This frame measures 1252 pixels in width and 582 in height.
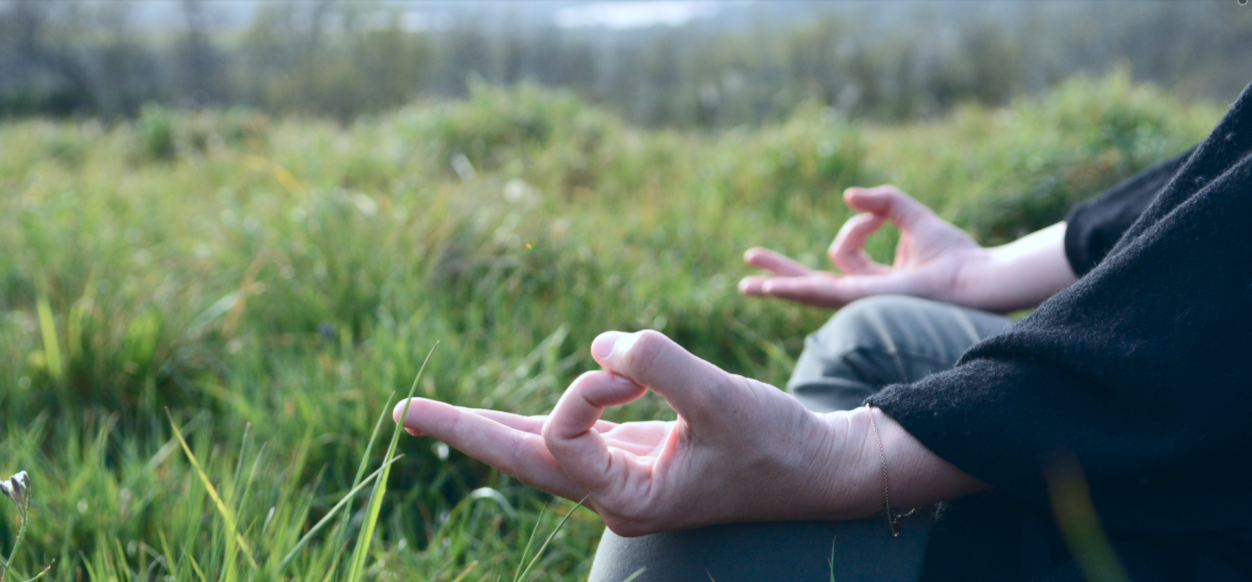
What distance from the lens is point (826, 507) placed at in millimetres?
844

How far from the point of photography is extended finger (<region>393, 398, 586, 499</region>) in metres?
0.82

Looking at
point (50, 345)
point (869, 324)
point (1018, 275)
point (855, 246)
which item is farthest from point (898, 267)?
point (50, 345)

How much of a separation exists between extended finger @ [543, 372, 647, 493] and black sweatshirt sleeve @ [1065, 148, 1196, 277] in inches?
36.8

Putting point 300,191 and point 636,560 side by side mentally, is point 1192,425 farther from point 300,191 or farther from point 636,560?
point 300,191

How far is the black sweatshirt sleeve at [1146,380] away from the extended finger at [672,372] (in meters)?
0.21

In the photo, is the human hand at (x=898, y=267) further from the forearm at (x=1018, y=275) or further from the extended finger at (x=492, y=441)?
the extended finger at (x=492, y=441)

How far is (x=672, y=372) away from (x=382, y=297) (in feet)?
5.12

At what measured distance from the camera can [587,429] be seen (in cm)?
77

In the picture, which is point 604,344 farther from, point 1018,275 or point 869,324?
point 1018,275

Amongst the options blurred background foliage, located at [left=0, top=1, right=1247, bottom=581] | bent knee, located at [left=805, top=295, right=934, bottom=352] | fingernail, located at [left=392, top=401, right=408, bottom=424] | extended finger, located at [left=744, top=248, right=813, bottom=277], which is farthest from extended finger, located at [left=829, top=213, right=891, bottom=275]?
fingernail, located at [left=392, top=401, right=408, bottom=424]

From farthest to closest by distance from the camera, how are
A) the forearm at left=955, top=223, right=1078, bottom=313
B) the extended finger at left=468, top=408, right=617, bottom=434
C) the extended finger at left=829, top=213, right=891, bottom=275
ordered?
the extended finger at left=829, top=213, right=891, bottom=275, the forearm at left=955, top=223, right=1078, bottom=313, the extended finger at left=468, top=408, right=617, bottom=434

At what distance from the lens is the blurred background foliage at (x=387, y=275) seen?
130 centimetres

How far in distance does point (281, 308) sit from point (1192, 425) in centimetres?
211

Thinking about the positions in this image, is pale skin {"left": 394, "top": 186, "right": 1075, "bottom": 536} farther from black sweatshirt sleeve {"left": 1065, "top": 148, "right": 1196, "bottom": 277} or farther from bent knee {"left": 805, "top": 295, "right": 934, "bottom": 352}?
black sweatshirt sleeve {"left": 1065, "top": 148, "right": 1196, "bottom": 277}
